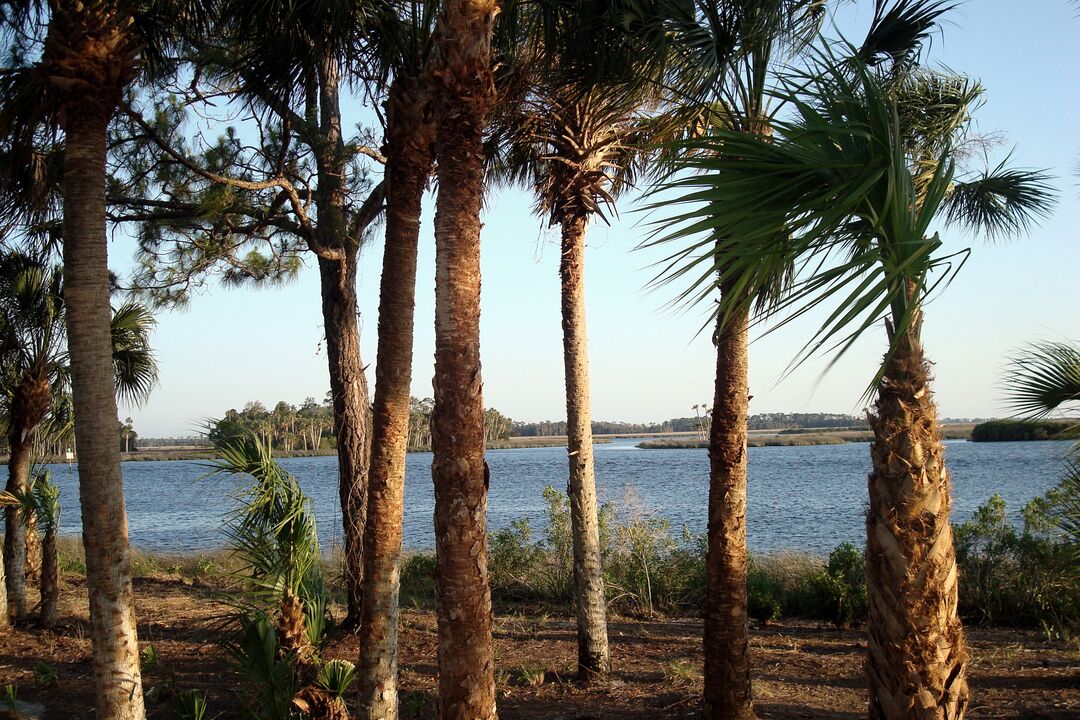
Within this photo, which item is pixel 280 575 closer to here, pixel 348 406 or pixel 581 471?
pixel 581 471

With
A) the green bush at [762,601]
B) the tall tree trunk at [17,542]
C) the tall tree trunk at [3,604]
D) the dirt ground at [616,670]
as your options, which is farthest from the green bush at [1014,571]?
the tall tree trunk at [17,542]

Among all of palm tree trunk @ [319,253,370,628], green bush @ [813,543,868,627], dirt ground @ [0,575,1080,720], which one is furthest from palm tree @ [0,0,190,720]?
green bush @ [813,543,868,627]

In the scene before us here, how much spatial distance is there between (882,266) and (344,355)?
293 inches

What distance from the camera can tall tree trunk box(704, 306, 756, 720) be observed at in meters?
5.74

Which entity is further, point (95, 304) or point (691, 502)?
point (691, 502)

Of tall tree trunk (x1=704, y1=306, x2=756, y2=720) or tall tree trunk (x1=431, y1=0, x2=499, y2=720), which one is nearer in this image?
tall tree trunk (x1=431, y1=0, x2=499, y2=720)

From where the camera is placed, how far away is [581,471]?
25.6 feet

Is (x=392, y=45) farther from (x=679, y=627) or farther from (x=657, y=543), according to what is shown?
(x=657, y=543)

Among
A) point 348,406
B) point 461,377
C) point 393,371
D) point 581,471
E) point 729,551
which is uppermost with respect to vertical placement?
point 393,371

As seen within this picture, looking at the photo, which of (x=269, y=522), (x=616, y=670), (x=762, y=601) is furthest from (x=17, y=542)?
(x=762, y=601)

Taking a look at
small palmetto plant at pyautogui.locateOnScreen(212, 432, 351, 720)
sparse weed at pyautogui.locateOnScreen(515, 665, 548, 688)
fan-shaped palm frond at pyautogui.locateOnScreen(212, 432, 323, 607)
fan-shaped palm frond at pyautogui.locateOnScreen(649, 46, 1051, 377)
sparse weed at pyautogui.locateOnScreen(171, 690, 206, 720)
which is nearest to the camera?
fan-shaped palm frond at pyautogui.locateOnScreen(649, 46, 1051, 377)

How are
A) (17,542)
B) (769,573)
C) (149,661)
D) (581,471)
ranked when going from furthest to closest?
(769,573)
(17,542)
(149,661)
(581,471)

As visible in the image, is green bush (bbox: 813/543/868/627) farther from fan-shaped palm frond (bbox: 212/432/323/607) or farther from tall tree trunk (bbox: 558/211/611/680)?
fan-shaped palm frond (bbox: 212/432/323/607)

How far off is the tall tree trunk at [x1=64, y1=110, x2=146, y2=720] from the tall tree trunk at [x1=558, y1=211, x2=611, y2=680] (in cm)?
377
